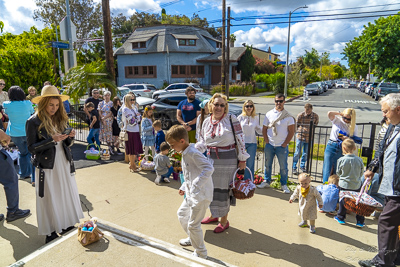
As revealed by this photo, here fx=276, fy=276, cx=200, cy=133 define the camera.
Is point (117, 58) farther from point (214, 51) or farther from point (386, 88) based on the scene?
point (386, 88)

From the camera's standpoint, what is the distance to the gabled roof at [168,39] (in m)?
34.1

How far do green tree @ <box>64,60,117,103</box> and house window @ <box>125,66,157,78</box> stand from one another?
938 inches

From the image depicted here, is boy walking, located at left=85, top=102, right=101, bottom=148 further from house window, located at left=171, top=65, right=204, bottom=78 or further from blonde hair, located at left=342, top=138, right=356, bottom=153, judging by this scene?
house window, located at left=171, top=65, right=204, bottom=78

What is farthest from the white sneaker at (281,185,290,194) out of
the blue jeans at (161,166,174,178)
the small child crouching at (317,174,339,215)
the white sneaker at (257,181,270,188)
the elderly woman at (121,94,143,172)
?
the elderly woman at (121,94,143,172)

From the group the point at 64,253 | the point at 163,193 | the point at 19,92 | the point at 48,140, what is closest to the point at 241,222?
the point at 163,193

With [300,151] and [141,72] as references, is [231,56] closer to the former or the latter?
[141,72]

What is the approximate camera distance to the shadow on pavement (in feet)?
10.8

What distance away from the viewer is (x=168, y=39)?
114ft

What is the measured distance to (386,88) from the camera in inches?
1040

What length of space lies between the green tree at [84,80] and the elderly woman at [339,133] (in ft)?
30.0

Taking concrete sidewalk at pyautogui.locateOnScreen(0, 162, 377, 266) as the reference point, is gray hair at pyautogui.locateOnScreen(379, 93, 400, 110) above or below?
above

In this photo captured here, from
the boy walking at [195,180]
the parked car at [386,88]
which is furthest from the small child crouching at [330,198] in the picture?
the parked car at [386,88]

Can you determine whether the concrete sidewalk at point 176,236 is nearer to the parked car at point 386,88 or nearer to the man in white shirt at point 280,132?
the man in white shirt at point 280,132

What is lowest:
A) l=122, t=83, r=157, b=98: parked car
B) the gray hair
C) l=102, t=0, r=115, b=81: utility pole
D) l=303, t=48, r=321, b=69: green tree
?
l=122, t=83, r=157, b=98: parked car
